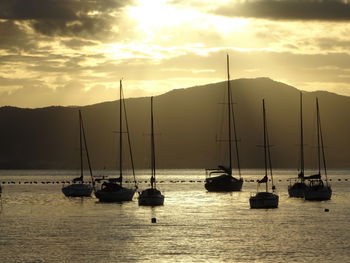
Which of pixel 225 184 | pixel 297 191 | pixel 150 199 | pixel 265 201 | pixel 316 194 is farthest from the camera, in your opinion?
pixel 225 184

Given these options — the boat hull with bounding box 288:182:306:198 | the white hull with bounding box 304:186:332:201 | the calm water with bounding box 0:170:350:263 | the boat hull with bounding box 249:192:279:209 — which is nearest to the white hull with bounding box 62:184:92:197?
the calm water with bounding box 0:170:350:263

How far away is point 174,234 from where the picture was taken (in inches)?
3091

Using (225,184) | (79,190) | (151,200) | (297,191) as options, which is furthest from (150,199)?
(225,184)

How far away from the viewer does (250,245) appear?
6900 centimetres

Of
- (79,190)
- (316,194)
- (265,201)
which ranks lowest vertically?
(265,201)

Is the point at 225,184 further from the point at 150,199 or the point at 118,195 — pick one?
the point at 150,199

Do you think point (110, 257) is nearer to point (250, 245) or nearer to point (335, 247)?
point (250, 245)

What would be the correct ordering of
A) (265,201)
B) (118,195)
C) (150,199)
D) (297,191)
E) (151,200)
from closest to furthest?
(265,201)
(150,199)
(151,200)
(118,195)
(297,191)

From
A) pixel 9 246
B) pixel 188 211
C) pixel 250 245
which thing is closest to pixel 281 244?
pixel 250 245

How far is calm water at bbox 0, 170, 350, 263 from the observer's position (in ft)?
206

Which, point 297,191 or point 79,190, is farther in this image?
point 79,190

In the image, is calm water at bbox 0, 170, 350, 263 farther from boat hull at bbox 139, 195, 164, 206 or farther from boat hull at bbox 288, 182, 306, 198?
boat hull at bbox 288, 182, 306, 198

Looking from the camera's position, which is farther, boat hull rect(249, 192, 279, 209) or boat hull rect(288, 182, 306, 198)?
boat hull rect(288, 182, 306, 198)

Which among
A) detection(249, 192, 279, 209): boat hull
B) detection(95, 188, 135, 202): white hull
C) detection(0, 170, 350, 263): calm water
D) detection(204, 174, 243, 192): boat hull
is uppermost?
A: detection(204, 174, 243, 192): boat hull
